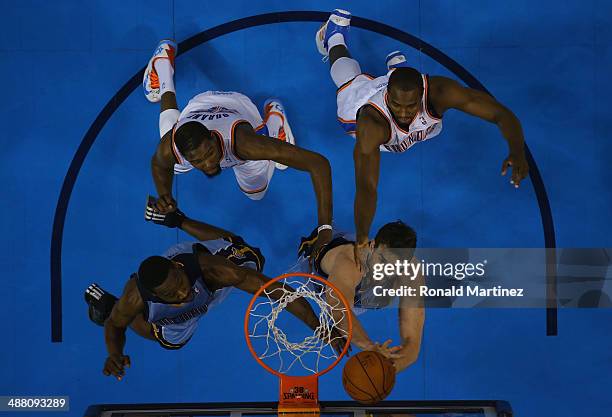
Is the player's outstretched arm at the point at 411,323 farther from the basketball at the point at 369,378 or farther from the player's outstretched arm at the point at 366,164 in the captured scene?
the basketball at the point at 369,378

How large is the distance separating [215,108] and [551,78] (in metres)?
2.60

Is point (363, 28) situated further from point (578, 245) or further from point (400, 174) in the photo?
point (578, 245)

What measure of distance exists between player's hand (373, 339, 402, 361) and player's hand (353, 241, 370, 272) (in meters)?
0.51

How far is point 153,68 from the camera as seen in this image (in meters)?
5.60

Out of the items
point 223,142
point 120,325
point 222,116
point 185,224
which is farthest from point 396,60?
point 120,325

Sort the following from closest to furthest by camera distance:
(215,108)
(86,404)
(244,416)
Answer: (244,416) → (215,108) → (86,404)

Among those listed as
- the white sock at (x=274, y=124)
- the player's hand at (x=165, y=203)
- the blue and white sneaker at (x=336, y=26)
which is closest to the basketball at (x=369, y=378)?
the player's hand at (x=165, y=203)

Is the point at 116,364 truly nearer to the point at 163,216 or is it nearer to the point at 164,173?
the point at 163,216

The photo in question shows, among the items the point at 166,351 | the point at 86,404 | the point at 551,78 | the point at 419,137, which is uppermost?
the point at 551,78

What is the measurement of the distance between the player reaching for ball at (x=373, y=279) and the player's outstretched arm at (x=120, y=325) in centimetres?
121

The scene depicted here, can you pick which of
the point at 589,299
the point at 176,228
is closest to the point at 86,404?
the point at 176,228

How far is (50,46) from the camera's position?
5.79 metres

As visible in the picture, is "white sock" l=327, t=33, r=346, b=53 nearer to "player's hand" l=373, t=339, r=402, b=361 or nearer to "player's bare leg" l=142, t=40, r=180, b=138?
"player's bare leg" l=142, t=40, r=180, b=138

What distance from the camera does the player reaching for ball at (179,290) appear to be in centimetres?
455
